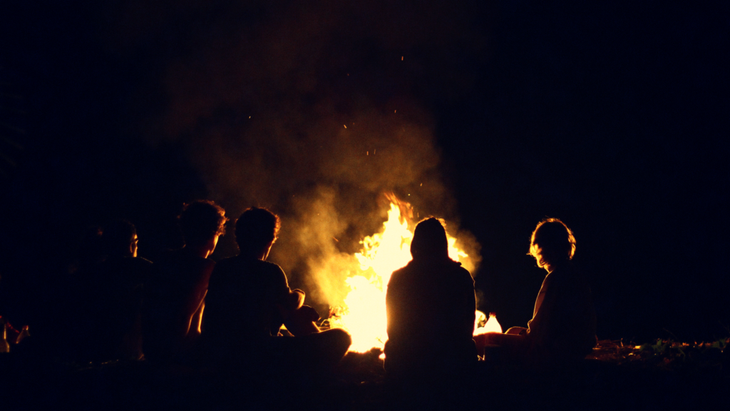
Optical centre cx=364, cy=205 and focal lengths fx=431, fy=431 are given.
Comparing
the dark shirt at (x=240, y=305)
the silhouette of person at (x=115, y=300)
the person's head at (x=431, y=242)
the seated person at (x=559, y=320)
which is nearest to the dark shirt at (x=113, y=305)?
the silhouette of person at (x=115, y=300)

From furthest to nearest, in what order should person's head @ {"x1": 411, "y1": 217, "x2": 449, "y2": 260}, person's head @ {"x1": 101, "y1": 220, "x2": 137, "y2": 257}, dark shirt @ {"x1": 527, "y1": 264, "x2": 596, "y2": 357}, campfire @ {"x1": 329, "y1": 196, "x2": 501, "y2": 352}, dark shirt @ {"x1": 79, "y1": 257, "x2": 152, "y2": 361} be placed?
campfire @ {"x1": 329, "y1": 196, "x2": 501, "y2": 352}
person's head @ {"x1": 101, "y1": 220, "x2": 137, "y2": 257}
dark shirt @ {"x1": 79, "y1": 257, "x2": 152, "y2": 361}
dark shirt @ {"x1": 527, "y1": 264, "x2": 596, "y2": 357}
person's head @ {"x1": 411, "y1": 217, "x2": 449, "y2": 260}

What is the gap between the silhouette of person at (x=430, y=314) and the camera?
9.58ft

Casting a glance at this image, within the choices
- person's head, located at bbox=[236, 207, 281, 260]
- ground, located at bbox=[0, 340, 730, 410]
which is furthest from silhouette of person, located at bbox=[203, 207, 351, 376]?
ground, located at bbox=[0, 340, 730, 410]

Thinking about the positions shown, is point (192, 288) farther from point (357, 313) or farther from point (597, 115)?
point (597, 115)

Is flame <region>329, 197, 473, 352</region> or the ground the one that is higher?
flame <region>329, 197, 473, 352</region>

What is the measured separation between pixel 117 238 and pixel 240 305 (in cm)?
151

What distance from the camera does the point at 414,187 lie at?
29.6 ft

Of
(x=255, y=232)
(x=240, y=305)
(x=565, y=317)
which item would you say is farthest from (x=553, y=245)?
(x=240, y=305)

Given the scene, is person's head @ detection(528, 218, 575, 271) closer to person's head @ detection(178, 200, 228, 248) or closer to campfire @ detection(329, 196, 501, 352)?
campfire @ detection(329, 196, 501, 352)

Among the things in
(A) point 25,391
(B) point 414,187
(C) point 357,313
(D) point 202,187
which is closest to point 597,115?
(B) point 414,187

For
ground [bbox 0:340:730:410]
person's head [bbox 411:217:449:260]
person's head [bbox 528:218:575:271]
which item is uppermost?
person's head [bbox 528:218:575:271]

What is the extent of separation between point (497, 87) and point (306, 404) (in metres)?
8.46

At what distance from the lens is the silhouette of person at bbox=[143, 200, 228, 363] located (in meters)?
3.11

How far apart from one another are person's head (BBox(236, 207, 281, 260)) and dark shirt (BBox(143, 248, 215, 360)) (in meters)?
0.39
